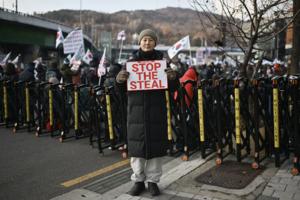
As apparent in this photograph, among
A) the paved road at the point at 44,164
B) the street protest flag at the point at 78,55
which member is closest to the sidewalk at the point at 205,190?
the paved road at the point at 44,164

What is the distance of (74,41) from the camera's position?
13.2 metres

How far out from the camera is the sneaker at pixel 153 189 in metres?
4.49

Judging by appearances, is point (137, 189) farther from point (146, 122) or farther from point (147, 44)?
point (147, 44)

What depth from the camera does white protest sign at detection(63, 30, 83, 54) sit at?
42.9 feet

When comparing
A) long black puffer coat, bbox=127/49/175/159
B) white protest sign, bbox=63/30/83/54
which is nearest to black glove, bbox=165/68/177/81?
long black puffer coat, bbox=127/49/175/159

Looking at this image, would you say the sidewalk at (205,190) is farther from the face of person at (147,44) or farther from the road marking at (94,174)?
the face of person at (147,44)

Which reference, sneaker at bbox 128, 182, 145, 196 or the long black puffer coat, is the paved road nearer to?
sneaker at bbox 128, 182, 145, 196

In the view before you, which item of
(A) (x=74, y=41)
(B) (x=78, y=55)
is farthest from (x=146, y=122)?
(A) (x=74, y=41)

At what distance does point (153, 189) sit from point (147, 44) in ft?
6.20

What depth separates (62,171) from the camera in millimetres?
5777

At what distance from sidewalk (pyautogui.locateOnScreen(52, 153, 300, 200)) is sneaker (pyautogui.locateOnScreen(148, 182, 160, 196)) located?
57mm

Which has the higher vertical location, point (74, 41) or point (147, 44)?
point (74, 41)

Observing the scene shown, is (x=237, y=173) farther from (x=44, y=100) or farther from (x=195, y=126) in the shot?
(x=44, y=100)

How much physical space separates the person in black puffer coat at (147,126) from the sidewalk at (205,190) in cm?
25
